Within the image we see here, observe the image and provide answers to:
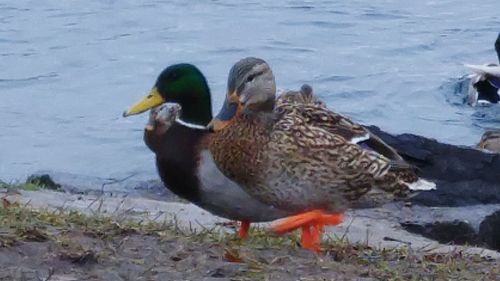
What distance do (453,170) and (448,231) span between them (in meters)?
1.47

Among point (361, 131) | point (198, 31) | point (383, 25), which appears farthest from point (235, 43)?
point (361, 131)

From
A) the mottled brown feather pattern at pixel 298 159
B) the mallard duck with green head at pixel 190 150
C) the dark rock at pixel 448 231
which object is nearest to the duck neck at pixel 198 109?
the mallard duck with green head at pixel 190 150

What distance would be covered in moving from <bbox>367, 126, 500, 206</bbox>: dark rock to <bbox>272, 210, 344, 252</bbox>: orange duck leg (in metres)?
2.95

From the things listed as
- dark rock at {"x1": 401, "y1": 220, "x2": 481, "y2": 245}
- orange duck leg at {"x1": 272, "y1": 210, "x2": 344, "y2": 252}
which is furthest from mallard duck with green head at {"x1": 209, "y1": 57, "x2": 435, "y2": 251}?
dark rock at {"x1": 401, "y1": 220, "x2": 481, "y2": 245}

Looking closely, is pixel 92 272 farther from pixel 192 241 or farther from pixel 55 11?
pixel 55 11

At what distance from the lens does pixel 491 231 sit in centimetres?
894

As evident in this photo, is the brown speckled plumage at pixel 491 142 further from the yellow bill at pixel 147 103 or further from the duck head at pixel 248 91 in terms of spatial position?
the duck head at pixel 248 91

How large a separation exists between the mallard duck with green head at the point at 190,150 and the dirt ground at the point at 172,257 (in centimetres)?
15

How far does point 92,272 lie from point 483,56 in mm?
13406

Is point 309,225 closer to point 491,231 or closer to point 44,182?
point 491,231

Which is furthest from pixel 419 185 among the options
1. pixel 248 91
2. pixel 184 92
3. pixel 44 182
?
pixel 44 182

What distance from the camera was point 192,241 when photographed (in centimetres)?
639

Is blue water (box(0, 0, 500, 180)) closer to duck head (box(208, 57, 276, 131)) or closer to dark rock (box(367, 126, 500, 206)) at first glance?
dark rock (box(367, 126, 500, 206))

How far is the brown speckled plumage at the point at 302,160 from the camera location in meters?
6.79
